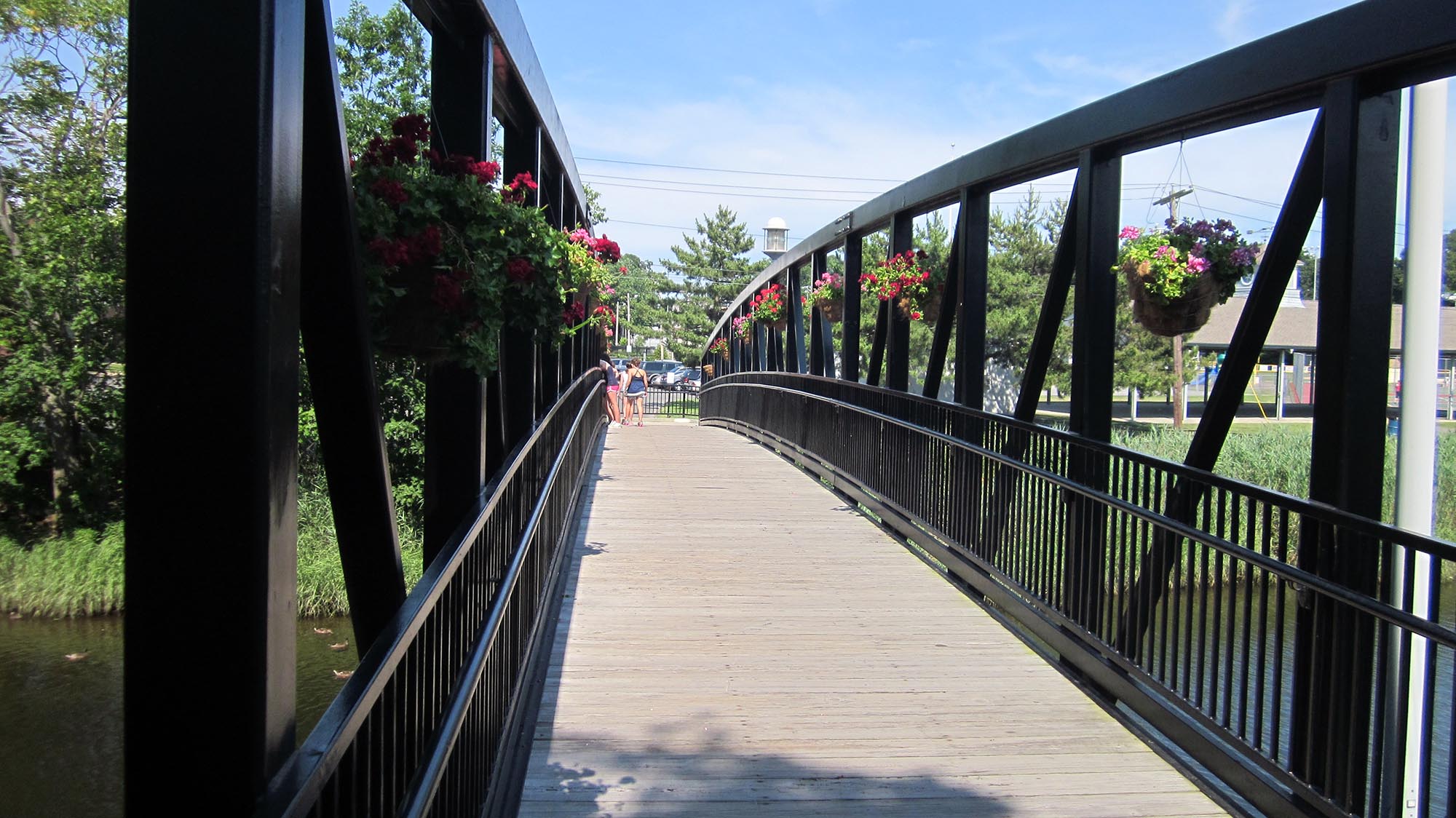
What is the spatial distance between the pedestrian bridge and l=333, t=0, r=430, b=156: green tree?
43.5ft

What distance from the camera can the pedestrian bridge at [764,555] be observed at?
1.44 metres

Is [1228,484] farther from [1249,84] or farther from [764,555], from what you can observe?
[764,555]

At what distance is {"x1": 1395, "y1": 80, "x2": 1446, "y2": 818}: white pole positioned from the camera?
3.91 m

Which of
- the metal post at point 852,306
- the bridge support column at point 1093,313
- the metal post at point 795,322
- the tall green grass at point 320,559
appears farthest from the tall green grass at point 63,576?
the metal post at point 795,322

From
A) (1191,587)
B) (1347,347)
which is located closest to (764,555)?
(1191,587)

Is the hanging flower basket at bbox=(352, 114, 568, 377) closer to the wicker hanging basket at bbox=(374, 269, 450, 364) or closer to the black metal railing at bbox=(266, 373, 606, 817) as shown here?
the wicker hanging basket at bbox=(374, 269, 450, 364)

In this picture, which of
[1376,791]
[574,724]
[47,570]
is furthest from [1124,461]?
[47,570]

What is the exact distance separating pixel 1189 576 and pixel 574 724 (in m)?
2.24

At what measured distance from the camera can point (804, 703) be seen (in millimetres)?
4496

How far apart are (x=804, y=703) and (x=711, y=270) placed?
65497 millimetres

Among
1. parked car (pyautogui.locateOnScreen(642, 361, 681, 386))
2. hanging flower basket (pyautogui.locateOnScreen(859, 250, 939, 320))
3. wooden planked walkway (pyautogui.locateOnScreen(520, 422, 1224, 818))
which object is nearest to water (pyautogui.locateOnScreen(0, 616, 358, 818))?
wooden planked walkway (pyautogui.locateOnScreen(520, 422, 1224, 818))

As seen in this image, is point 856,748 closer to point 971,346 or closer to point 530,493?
point 530,493

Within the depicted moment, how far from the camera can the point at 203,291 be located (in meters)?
1.43

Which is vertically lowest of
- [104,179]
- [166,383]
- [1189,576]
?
[1189,576]
